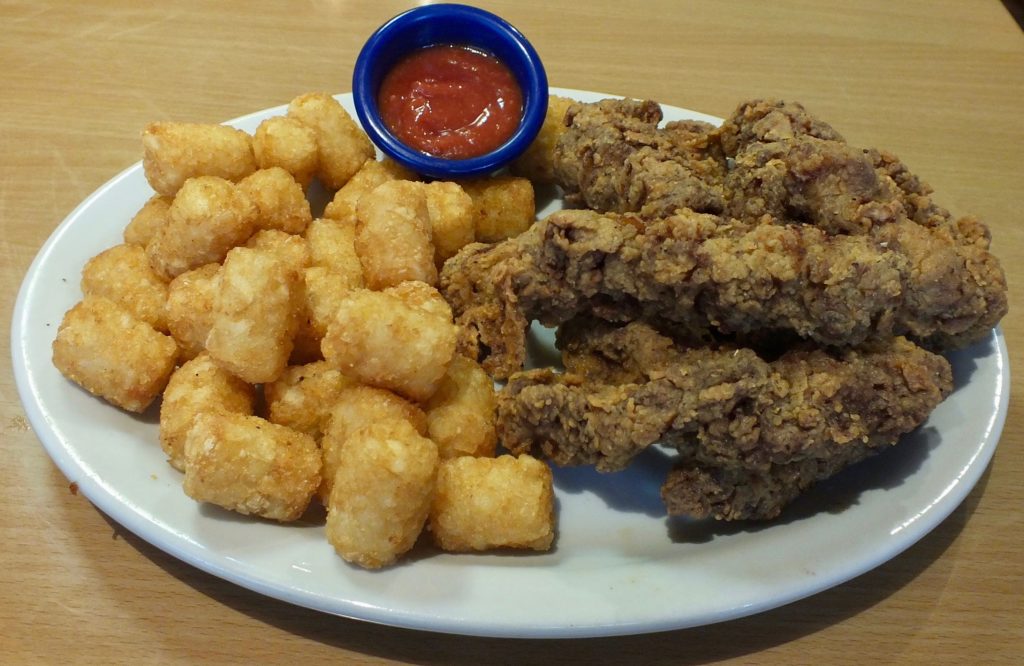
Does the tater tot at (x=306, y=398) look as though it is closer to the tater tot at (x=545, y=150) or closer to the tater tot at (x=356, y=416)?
the tater tot at (x=356, y=416)

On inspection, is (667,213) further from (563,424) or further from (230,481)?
(230,481)

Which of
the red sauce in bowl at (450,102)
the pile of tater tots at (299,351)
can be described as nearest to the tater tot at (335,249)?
the pile of tater tots at (299,351)

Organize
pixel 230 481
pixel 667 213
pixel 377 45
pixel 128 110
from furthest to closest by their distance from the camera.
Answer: pixel 128 110 < pixel 377 45 < pixel 667 213 < pixel 230 481

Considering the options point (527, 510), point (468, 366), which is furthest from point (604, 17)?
point (527, 510)

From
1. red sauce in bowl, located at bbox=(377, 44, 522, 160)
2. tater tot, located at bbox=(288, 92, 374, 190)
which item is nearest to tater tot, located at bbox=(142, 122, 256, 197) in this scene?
tater tot, located at bbox=(288, 92, 374, 190)

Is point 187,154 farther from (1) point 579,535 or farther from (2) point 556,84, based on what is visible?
(2) point 556,84

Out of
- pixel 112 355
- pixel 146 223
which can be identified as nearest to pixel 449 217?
pixel 146 223
